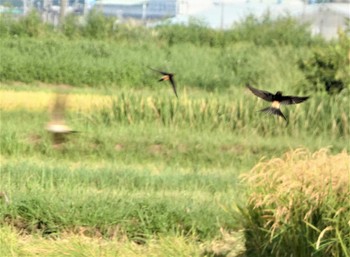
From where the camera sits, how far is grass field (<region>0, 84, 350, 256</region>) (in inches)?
Result: 243

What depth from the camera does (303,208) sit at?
4.97 metres

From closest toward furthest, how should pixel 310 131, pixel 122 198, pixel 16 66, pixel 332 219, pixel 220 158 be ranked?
pixel 332 219 < pixel 122 198 < pixel 220 158 < pixel 310 131 < pixel 16 66

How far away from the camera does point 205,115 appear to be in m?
12.3

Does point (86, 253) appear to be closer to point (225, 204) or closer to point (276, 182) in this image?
point (276, 182)

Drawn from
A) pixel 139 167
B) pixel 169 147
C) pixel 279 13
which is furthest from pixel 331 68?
pixel 279 13

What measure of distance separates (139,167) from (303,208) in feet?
16.9

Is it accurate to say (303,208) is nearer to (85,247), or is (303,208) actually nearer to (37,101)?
(85,247)

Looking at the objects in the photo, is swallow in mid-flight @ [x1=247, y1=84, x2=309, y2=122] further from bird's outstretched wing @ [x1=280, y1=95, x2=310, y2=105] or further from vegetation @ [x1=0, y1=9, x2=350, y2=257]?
vegetation @ [x1=0, y1=9, x2=350, y2=257]

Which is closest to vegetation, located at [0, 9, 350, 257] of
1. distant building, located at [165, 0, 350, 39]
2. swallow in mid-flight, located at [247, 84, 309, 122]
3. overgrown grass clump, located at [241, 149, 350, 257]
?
overgrown grass clump, located at [241, 149, 350, 257]

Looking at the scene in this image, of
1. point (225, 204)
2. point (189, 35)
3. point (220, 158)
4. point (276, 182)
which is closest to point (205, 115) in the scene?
point (220, 158)

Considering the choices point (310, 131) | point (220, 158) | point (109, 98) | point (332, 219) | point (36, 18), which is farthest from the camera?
point (36, 18)

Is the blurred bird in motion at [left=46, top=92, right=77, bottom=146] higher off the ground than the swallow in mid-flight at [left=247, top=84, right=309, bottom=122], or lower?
lower

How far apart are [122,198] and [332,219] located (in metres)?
2.56

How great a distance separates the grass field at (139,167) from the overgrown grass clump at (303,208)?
0.66 m
